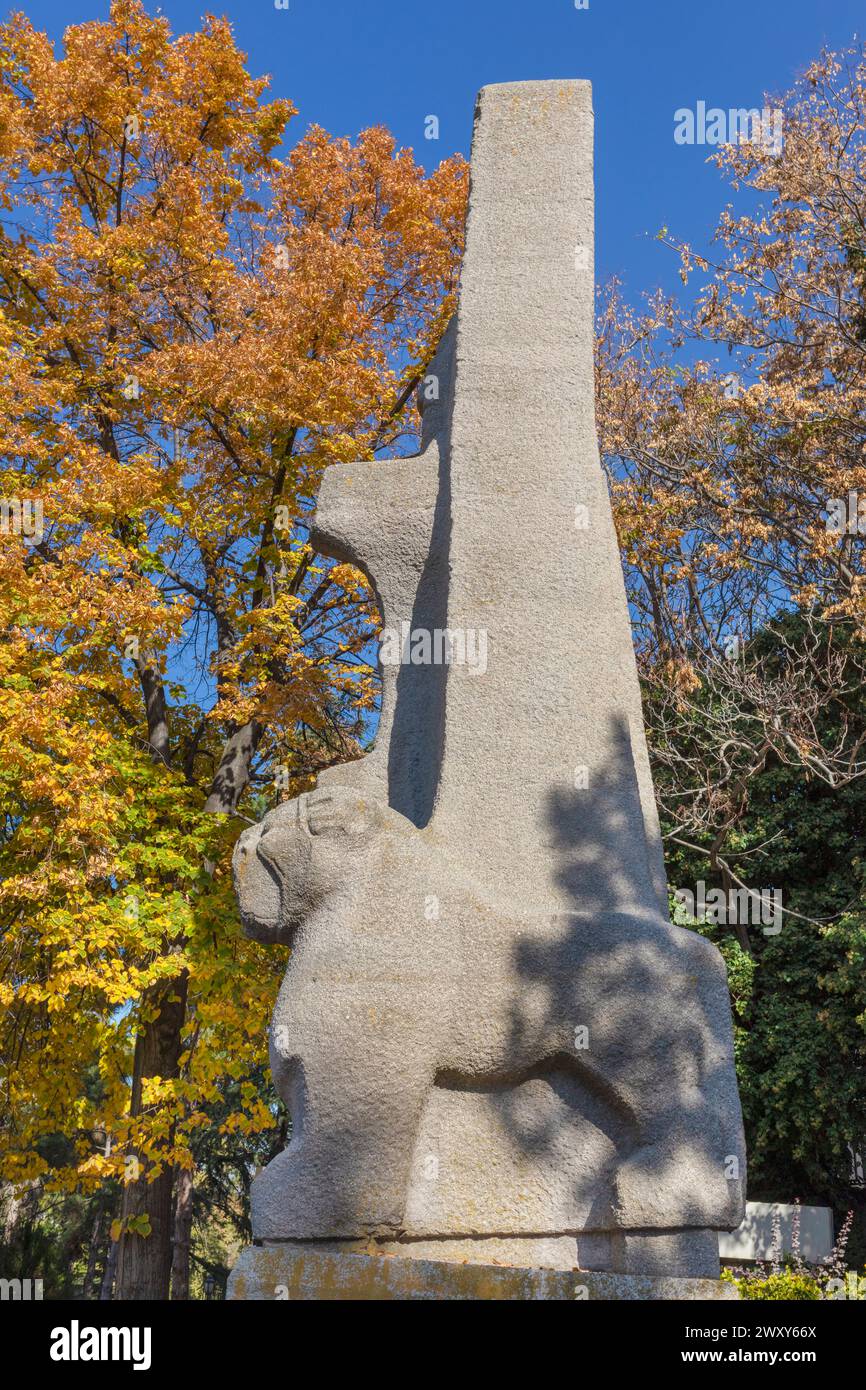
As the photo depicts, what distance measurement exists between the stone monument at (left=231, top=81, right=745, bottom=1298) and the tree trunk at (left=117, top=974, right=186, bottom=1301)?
6963 millimetres

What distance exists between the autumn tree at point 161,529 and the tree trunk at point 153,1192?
0.03 metres

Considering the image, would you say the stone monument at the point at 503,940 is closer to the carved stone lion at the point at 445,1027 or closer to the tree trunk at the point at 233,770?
the carved stone lion at the point at 445,1027

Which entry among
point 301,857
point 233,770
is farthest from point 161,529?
point 301,857

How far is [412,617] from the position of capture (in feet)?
16.2

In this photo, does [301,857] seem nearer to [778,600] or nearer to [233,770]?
[233,770]

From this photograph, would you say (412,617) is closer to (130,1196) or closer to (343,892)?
(343,892)

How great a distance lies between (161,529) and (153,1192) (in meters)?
6.38

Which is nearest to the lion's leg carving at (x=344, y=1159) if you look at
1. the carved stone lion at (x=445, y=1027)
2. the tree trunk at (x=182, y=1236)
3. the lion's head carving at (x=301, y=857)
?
the carved stone lion at (x=445, y=1027)

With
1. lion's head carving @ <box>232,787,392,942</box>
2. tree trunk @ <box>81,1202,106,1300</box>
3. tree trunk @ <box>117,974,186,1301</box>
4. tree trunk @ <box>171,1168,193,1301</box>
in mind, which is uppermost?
lion's head carving @ <box>232,787,392,942</box>

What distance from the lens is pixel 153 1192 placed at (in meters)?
11.0

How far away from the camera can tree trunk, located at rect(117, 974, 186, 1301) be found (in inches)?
416

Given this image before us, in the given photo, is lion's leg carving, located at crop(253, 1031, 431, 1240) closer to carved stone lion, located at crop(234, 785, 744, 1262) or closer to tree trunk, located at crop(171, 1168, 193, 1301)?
carved stone lion, located at crop(234, 785, 744, 1262)

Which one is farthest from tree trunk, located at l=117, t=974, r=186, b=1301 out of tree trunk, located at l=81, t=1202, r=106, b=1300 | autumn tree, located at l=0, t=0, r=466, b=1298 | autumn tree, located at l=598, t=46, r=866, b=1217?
tree trunk, located at l=81, t=1202, r=106, b=1300

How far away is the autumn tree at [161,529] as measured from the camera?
10016mm
